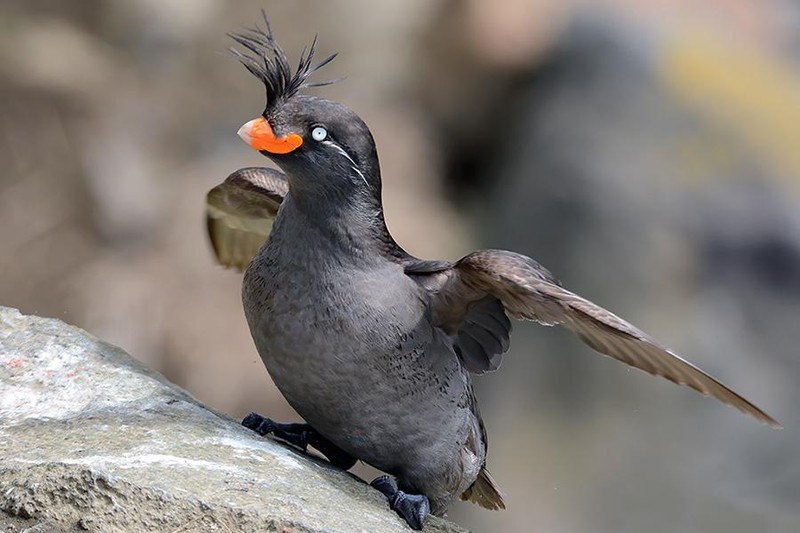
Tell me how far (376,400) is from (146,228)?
4306 mm

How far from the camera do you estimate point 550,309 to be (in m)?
2.99

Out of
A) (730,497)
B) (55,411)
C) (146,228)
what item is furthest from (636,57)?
(55,411)

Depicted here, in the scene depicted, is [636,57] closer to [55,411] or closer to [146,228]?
[146,228]

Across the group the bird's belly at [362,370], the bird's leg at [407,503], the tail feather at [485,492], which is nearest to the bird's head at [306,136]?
the bird's belly at [362,370]

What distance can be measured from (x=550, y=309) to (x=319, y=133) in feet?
2.52

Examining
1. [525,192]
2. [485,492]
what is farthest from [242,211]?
[525,192]

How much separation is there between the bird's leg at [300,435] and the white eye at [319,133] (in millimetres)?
806

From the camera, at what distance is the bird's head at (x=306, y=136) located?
2.98 m

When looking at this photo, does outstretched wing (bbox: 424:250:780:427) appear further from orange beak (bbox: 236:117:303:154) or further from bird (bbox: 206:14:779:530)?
orange beak (bbox: 236:117:303:154)

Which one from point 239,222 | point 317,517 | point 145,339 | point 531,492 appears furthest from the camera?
point 145,339

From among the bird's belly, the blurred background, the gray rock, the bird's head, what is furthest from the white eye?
the blurred background

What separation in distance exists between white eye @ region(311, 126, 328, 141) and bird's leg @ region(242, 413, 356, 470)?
806 millimetres

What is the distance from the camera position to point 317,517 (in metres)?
2.61

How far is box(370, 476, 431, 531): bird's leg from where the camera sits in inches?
120
